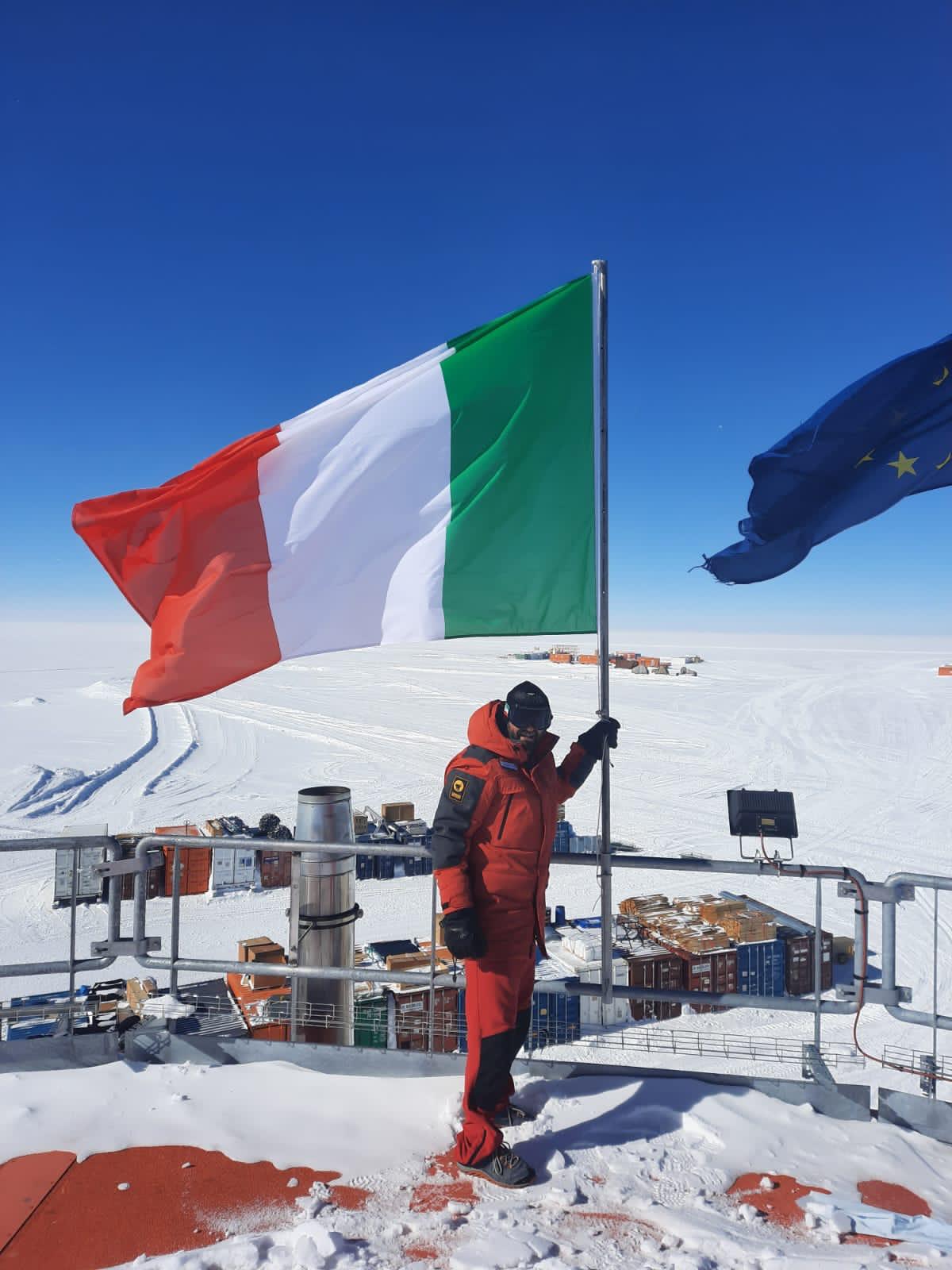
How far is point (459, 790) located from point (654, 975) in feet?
18.0

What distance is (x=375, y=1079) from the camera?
3.50 metres

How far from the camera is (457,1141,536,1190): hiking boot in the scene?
2.81m

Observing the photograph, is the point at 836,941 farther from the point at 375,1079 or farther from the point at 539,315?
the point at 539,315

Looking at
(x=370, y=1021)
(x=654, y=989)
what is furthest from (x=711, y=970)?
(x=654, y=989)

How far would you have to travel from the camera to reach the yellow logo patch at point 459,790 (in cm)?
295

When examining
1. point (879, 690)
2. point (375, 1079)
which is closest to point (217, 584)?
point (375, 1079)

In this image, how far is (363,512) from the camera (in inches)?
158

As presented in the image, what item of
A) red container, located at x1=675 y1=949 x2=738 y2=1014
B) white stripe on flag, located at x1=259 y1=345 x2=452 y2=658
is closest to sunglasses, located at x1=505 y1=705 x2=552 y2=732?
white stripe on flag, located at x1=259 y1=345 x2=452 y2=658

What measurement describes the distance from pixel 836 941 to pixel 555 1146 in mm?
6433

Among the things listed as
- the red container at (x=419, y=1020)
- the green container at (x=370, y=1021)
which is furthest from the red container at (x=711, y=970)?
the green container at (x=370, y=1021)

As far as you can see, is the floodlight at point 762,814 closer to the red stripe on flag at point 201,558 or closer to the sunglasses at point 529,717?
the sunglasses at point 529,717

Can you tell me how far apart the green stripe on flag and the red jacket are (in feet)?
3.13

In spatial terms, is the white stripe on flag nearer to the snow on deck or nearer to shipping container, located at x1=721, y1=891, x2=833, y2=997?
the snow on deck

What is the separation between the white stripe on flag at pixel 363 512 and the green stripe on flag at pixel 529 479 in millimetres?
135
